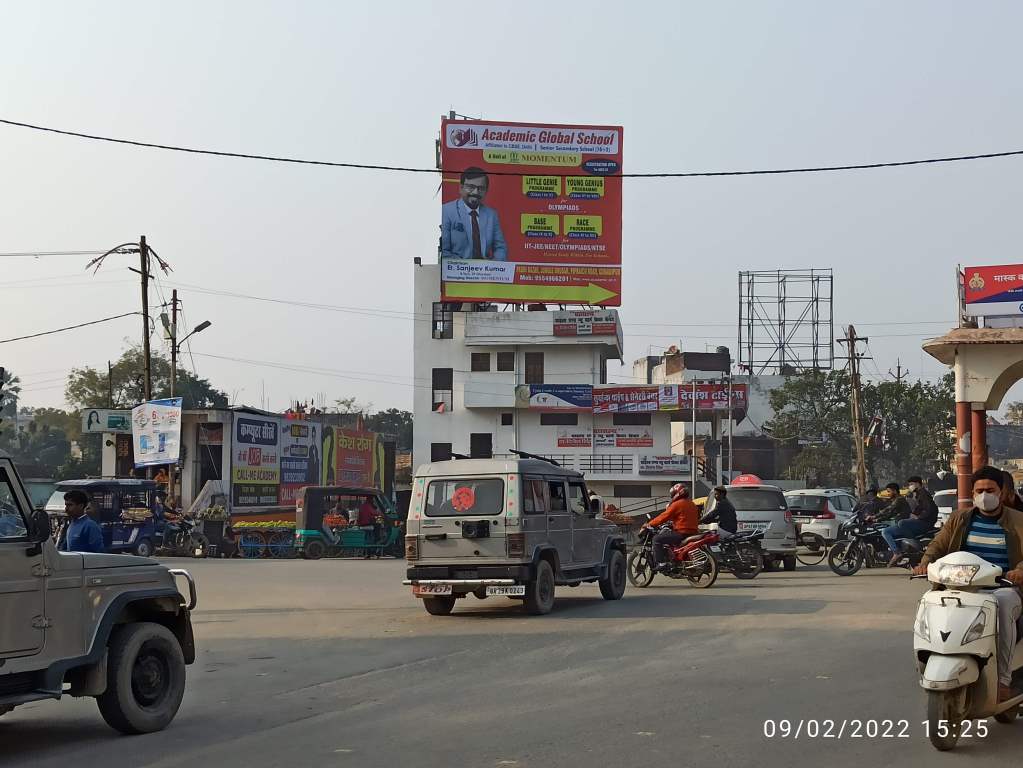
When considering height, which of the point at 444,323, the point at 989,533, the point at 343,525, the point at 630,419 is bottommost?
the point at 343,525

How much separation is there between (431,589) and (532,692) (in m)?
6.64

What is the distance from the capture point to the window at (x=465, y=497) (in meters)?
16.0

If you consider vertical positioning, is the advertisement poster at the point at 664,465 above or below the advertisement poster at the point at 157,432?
below

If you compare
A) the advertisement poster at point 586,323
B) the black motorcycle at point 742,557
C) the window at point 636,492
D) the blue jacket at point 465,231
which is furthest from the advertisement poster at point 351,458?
the black motorcycle at point 742,557

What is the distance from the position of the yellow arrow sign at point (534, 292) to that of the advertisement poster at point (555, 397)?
6099 millimetres

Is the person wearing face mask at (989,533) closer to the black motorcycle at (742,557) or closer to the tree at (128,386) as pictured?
the black motorcycle at (742,557)

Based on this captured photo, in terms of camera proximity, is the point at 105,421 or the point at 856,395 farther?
the point at 856,395

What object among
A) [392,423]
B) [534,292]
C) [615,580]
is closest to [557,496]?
[615,580]

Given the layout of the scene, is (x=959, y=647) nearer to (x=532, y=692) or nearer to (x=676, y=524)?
(x=532, y=692)

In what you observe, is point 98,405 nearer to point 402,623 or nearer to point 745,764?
point 402,623

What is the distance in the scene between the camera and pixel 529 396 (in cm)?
6325

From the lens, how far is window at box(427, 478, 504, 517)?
16.0 meters

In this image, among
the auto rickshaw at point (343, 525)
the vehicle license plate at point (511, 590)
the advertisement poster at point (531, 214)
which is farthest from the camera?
the advertisement poster at point (531, 214)

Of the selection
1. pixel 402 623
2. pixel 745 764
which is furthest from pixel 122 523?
pixel 745 764
